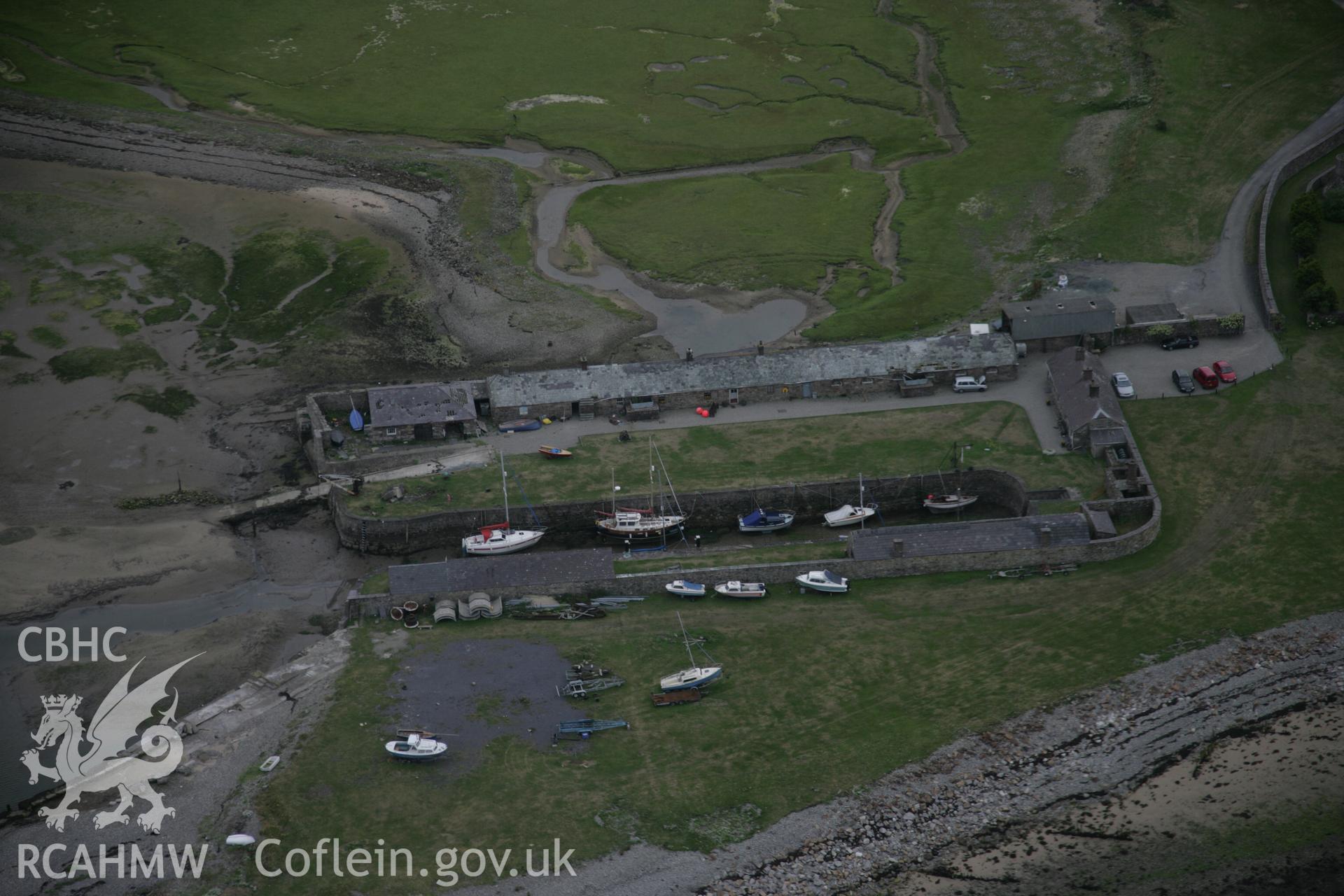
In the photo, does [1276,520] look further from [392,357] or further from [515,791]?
[392,357]

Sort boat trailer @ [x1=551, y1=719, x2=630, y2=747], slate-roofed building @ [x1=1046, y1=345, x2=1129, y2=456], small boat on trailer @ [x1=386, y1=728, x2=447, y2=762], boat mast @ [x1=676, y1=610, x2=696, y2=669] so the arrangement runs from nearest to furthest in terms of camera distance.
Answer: small boat on trailer @ [x1=386, y1=728, x2=447, y2=762]
boat trailer @ [x1=551, y1=719, x2=630, y2=747]
boat mast @ [x1=676, y1=610, x2=696, y2=669]
slate-roofed building @ [x1=1046, y1=345, x2=1129, y2=456]

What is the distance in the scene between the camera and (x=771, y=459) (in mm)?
85750

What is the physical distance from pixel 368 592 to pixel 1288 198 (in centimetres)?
7604

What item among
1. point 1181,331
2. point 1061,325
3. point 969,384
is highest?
point 1061,325

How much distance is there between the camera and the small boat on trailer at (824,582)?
75688mm

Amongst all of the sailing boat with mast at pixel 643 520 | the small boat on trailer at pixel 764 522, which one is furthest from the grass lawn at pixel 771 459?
the small boat on trailer at pixel 764 522

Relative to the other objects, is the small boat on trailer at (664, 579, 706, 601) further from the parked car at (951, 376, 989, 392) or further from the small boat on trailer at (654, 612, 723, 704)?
the parked car at (951, 376, 989, 392)

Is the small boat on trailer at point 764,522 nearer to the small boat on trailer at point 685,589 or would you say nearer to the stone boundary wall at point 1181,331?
the small boat on trailer at point 685,589

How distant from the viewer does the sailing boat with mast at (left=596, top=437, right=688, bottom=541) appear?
81.6m

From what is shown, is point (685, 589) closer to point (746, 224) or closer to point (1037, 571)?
point (1037, 571)

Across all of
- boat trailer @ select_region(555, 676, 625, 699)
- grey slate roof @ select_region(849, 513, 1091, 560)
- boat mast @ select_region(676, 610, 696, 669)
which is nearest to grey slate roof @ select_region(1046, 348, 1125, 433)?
grey slate roof @ select_region(849, 513, 1091, 560)

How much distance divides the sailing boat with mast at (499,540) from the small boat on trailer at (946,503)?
2296 cm

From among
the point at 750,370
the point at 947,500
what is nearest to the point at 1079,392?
the point at 947,500

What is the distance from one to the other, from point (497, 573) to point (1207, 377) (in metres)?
47.2
